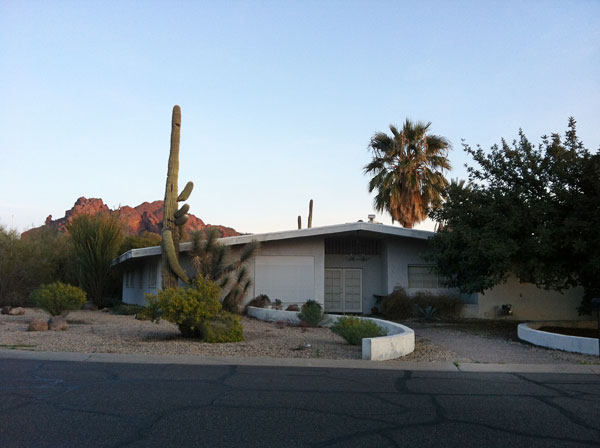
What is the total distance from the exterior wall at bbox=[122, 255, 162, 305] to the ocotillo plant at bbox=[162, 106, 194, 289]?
2795 millimetres

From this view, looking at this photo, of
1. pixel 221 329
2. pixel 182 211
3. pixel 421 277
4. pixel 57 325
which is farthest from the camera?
pixel 421 277

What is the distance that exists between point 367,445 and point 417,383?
354cm

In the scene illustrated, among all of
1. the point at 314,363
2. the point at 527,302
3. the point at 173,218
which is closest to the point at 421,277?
the point at 527,302

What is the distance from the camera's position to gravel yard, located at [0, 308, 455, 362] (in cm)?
1166

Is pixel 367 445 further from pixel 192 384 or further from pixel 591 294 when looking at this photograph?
pixel 591 294

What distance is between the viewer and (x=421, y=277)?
22594 mm

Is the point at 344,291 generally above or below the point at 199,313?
above

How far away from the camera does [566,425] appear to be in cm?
615

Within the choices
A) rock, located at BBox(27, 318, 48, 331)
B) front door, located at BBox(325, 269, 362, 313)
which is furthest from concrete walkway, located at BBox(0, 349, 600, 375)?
front door, located at BBox(325, 269, 362, 313)

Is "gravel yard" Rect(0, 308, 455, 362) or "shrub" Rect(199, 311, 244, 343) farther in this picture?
"shrub" Rect(199, 311, 244, 343)

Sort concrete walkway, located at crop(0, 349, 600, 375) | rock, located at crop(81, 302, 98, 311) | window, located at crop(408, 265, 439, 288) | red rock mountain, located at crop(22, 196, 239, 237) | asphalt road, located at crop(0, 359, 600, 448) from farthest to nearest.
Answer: red rock mountain, located at crop(22, 196, 239, 237) → rock, located at crop(81, 302, 98, 311) → window, located at crop(408, 265, 439, 288) → concrete walkway, located at crop(0, 349, 600, 375) → asphalt road, located at crop(0, 359, 600, 448)

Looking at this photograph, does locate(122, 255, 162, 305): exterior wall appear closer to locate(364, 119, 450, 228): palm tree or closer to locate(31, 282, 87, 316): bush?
locate(31, 282, 87, 316): bush

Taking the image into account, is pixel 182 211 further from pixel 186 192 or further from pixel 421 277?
pixel 421 277

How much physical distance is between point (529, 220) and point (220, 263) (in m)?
10.2
